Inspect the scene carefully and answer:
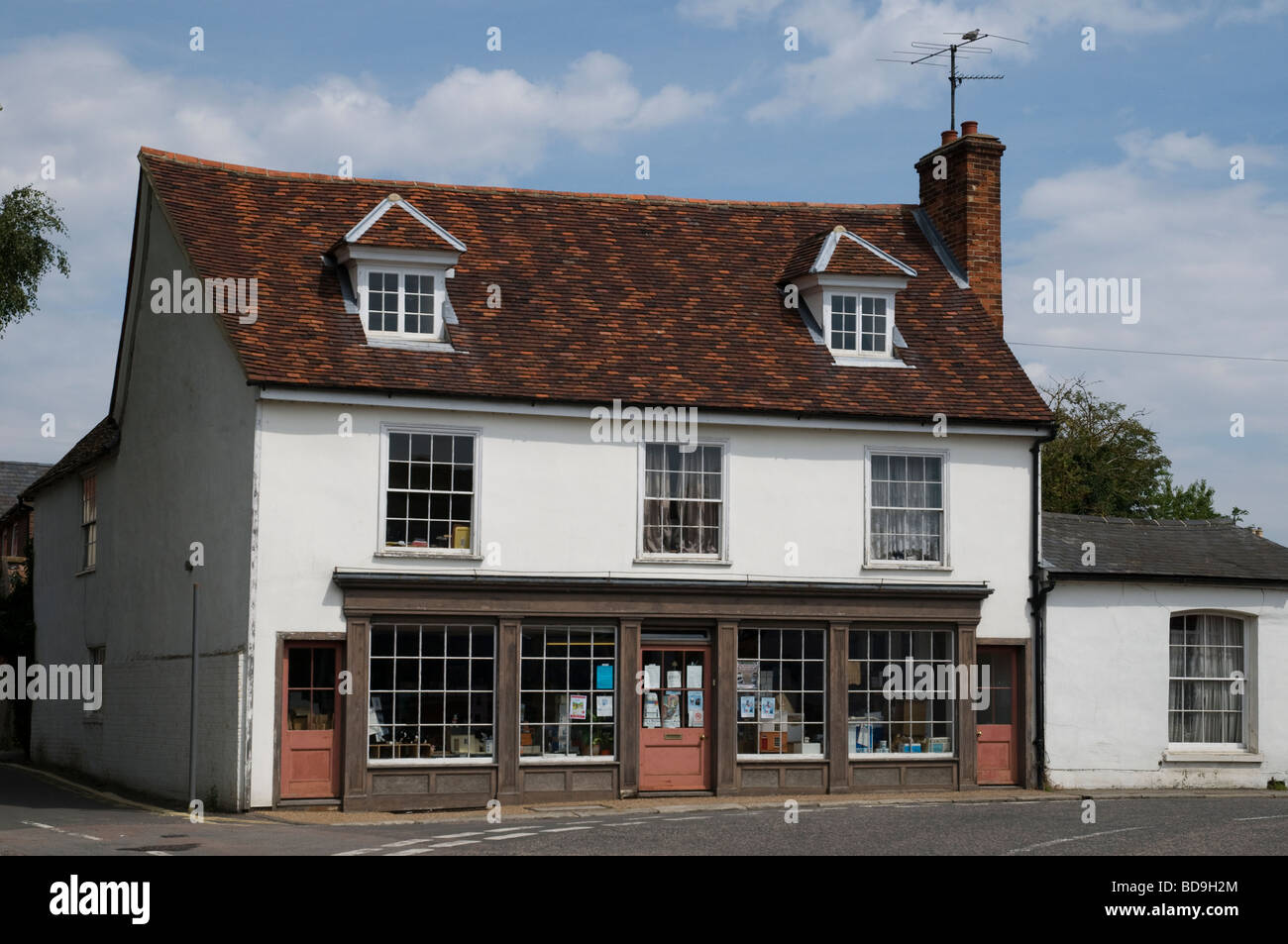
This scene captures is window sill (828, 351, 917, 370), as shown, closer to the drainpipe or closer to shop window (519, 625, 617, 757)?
the drainpipe

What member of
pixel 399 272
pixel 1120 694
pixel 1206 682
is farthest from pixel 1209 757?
pixel 399 272

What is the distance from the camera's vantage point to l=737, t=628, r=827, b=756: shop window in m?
25.1

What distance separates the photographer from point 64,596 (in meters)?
34.5

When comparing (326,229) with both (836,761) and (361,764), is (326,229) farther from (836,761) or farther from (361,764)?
(836,761)

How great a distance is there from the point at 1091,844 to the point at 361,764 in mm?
10283

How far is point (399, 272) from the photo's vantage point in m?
24.9

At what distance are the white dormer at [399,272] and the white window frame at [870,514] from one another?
6904 millimetres

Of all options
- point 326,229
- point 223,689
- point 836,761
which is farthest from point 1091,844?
point 326,229

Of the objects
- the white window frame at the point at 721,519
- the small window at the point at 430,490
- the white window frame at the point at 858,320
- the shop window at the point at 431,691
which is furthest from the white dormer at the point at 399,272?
the white window frame at the point at 858,320

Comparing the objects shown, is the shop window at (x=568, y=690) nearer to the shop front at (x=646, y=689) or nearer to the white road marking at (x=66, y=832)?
the shop front at (x=646, y=689)

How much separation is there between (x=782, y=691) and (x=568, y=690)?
338 cm

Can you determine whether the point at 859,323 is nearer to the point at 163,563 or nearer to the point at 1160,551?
the point at 1160,551

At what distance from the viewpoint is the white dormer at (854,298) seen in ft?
87.8

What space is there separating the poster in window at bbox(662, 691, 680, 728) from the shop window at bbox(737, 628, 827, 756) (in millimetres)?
954
